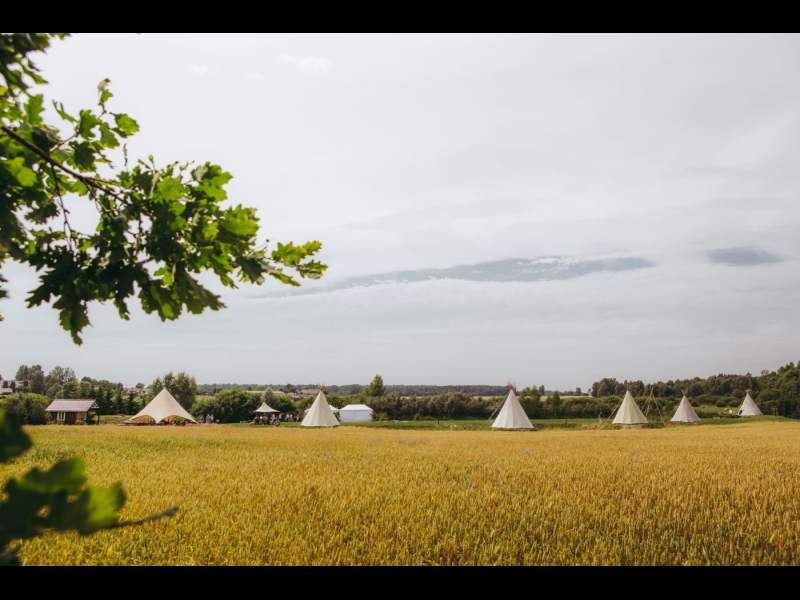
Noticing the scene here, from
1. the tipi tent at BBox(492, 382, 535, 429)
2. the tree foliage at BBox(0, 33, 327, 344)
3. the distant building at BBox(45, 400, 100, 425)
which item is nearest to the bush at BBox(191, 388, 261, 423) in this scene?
the distant building at BBox(45, 400, 100, 425)

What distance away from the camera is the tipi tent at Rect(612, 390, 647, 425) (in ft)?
120

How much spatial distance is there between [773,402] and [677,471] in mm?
43405

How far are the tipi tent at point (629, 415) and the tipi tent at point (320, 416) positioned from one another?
21.0 m

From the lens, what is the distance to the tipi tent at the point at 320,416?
34.5 m

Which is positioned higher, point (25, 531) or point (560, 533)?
point (25, 531)

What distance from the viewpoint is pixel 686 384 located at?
158 feet

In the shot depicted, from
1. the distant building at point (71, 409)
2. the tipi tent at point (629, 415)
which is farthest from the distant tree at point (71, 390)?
the tipi tent at point (629, 415)

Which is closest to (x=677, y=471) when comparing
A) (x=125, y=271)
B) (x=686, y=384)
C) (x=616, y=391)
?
(x=125, y=271)

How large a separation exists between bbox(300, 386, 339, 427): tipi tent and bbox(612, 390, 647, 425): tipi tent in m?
21.0

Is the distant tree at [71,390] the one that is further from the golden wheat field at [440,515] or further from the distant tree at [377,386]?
the distant tree at [377,386]

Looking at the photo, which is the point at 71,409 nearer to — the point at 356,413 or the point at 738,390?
the point at 356,413

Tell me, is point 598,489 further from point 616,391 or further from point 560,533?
point 616,391
